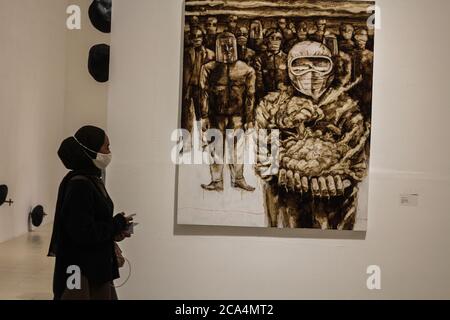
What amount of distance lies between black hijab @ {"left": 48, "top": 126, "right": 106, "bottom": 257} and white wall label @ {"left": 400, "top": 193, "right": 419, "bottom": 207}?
71.1 inches

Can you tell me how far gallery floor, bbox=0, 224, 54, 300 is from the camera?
364 cm

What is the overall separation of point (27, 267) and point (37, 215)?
1.10 ft

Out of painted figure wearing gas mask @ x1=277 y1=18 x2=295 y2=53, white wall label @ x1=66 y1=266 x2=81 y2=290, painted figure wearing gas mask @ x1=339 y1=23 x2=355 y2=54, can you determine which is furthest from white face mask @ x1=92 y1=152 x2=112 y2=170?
painted figure wearing gas mask @ x1=339 y1=23 x2=355 y2=54

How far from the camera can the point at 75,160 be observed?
287 centimetres

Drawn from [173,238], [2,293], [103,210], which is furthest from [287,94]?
[2,293]

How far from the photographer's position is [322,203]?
11.9ft

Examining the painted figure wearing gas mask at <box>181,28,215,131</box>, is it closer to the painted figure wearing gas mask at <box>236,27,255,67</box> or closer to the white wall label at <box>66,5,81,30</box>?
the painted figure wearing gas mask at <box>236,27,255,67</box>

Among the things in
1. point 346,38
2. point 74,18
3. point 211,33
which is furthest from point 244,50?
point 74,18

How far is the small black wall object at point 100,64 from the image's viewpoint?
3.63 metres

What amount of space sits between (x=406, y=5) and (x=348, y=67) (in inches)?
20.0

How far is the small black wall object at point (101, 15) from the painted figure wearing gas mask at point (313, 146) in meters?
1.02

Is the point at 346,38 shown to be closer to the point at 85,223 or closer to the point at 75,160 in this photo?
the point at 75,160

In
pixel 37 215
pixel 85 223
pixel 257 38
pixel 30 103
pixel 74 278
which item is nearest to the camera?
pixel 85 223

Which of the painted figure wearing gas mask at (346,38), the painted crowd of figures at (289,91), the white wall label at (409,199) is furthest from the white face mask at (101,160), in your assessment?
the white wall label at (409,199)
